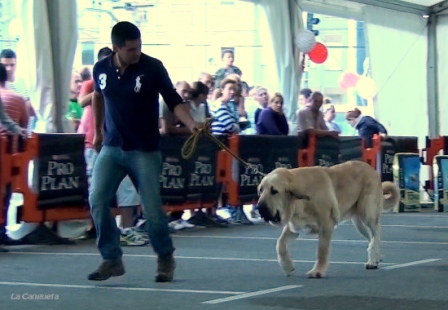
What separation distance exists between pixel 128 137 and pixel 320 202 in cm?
165

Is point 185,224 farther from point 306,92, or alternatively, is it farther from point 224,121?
point 306,92

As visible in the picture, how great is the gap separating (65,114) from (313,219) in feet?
16.8

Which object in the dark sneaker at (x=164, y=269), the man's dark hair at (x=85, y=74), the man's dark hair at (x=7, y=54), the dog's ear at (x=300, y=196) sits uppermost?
the man's dark hair at (x=7, y=54)

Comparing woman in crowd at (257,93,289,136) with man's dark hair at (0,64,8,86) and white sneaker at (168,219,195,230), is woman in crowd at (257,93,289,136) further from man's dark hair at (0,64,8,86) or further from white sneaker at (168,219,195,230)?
man's dark hair at (0,64,8,86)

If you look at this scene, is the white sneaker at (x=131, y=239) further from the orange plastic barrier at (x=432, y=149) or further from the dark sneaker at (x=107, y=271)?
the orange plastic barrier at (x=432, y=149)

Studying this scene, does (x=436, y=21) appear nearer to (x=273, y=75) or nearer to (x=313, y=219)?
(x=273, y=75)

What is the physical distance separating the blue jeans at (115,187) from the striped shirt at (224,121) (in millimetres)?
6276

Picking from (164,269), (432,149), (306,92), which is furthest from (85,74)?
(432,149)

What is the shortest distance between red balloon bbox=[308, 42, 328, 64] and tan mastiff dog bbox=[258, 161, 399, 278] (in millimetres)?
8932

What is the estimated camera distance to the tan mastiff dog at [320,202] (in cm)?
753

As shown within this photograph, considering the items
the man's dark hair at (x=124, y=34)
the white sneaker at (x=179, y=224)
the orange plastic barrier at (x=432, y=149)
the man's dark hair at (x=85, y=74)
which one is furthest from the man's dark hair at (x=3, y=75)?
the orange plastic barrier at (x=432, y=149)

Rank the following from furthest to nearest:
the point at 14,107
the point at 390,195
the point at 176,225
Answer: the point at 176,225 → the point at 14,107 → the point at 390,195

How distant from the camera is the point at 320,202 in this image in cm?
782

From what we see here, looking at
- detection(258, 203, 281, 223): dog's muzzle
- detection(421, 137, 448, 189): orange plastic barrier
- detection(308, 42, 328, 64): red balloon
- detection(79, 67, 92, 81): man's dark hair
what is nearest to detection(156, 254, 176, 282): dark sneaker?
detection(258, 203, 281, 223): dog's muzzle
